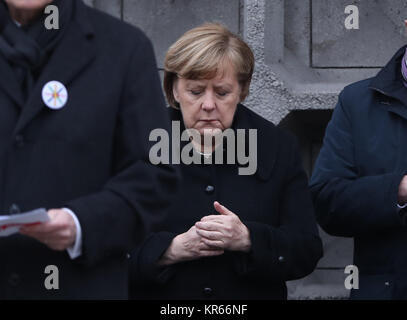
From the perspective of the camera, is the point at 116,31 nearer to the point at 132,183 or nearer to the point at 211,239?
the point at 132,183

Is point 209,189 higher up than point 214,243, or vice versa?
A: point 209,189

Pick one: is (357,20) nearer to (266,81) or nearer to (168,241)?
(266,81)

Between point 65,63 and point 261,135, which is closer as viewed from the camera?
point 65,63

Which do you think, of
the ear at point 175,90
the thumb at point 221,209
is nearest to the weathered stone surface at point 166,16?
the ear at point 175,90

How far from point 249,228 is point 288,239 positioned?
121mm

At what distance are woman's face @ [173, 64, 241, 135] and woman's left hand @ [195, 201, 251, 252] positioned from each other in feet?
0.77

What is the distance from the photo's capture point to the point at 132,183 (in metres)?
2.17

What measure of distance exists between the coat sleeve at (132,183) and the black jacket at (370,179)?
2.54 feet

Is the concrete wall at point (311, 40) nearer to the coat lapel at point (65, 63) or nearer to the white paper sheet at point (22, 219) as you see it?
the coat lapel at point (65, 63)

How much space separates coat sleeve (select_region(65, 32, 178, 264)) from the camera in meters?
2.12

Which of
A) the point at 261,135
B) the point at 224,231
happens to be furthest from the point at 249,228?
the point at 261,135

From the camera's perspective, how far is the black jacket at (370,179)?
111 inches

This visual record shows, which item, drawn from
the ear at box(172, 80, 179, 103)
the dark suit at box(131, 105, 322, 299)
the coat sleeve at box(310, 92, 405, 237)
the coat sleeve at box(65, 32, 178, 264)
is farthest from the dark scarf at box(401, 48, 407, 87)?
the coat sleeve at box(65, 32, 178, 264)

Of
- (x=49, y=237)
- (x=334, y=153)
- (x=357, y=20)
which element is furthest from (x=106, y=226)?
(x=357, y=20)
